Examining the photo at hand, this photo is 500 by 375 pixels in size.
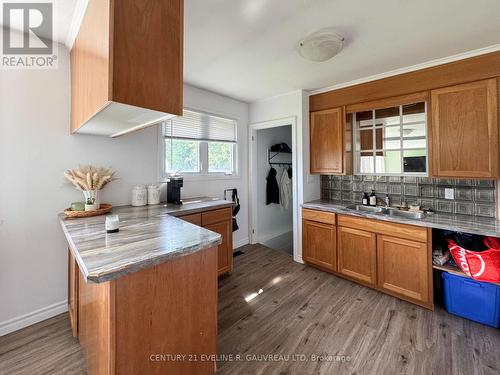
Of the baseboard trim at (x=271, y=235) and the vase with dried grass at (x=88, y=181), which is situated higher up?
the vase with dried grass at (x=88, y=181)

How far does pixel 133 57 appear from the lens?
1.13 meters

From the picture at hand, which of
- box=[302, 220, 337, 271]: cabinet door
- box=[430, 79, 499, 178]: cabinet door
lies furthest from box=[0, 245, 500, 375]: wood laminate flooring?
box=[430, 79, 499, 178]: cabinet door

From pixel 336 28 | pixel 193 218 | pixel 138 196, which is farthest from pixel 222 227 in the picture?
pixel 336 28

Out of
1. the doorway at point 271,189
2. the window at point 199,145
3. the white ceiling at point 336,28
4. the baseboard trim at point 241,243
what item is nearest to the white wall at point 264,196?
the doorway at point 271,189

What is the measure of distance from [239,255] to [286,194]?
61.6 inches

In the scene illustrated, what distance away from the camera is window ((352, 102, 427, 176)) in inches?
100.0

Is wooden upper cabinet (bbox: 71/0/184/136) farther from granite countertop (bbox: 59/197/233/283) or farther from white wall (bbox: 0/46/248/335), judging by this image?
white wall (bbox: 0/46/248/335)

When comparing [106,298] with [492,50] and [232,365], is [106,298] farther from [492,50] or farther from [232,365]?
[492,50]

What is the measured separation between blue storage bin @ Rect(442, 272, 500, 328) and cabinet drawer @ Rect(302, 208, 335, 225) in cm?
113

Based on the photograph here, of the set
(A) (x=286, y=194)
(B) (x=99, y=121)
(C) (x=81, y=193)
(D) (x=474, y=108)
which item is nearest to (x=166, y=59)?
(B) (x=99, y=121)

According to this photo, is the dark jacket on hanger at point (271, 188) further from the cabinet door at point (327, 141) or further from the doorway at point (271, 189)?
the cabinet door at point (327, 141)

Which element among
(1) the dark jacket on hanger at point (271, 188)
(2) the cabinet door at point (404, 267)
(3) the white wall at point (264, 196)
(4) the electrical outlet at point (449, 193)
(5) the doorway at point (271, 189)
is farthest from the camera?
(1) the dark jacket on hanger at point (271, 188)

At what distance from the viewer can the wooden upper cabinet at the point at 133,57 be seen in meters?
1.08

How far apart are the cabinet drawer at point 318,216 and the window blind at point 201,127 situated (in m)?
1.61
